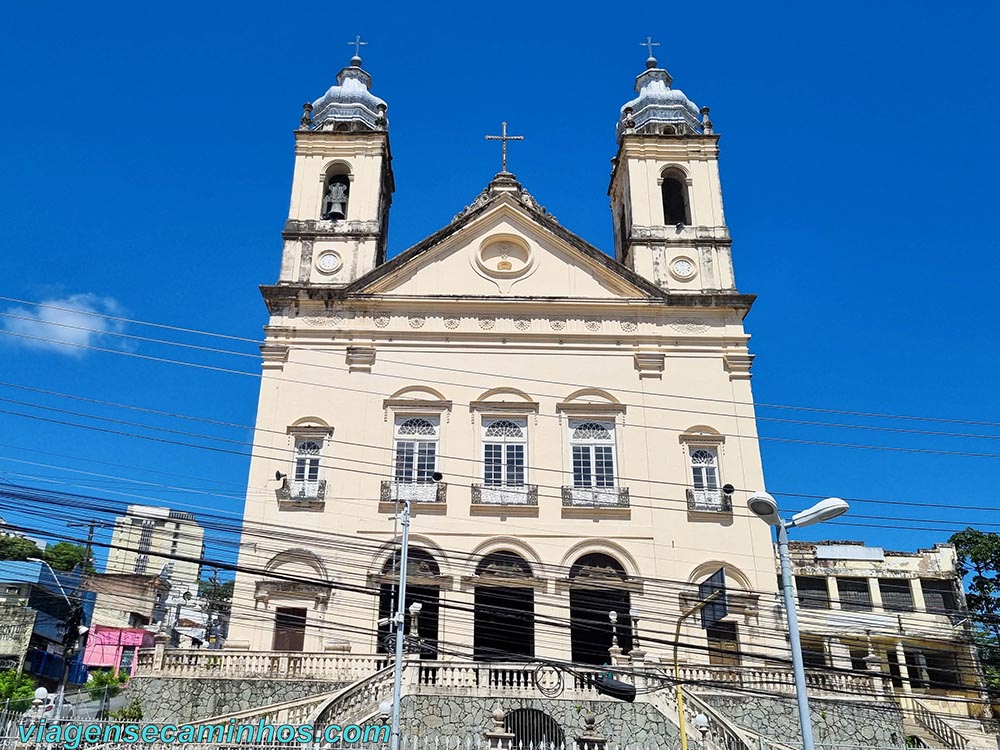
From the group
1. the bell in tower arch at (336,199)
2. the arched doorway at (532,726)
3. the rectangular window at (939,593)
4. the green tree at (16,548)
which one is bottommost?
the arched doorway at (532,726)

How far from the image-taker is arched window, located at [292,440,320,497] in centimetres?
2569

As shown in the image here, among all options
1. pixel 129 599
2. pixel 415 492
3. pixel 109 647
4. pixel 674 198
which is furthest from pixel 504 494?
pixel 129 599

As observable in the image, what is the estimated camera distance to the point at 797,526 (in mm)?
12203

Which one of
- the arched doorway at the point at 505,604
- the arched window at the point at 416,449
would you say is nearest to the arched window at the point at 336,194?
the arched window at the point at 416,449

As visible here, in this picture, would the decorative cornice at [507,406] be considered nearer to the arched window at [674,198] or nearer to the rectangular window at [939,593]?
the arched window at [674,198]

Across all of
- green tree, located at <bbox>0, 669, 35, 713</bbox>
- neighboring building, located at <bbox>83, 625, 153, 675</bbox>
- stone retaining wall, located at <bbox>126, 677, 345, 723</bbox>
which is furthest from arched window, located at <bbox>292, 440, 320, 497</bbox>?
neighboring building, located at <bbox>83, 625, 153, 675</bbox>

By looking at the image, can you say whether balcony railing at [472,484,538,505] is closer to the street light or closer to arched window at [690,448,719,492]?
arched window at [690,448,719,492]

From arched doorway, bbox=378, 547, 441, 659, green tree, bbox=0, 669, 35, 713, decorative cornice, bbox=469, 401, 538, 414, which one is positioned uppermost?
decorative cornice, bbox=469, 401, 538, 414

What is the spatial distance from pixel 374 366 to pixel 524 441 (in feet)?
17.0

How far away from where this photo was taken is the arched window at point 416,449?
26.1m

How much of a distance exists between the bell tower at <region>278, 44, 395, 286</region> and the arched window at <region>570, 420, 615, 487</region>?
887 centimetres

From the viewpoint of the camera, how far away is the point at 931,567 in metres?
36.6

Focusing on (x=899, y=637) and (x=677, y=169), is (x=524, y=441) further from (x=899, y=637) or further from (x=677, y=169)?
(x=899, y=637)

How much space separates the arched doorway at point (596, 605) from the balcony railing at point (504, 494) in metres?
2.28
